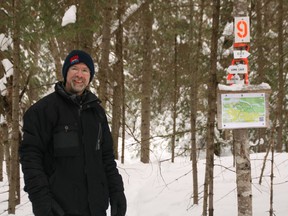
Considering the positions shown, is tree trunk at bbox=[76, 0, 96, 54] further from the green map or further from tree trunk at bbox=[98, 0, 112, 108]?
the green map

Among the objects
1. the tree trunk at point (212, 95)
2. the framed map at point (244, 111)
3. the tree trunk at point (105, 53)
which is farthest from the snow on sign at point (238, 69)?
the tree trunk at point (105, 53)

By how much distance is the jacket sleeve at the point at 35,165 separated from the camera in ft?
8.29

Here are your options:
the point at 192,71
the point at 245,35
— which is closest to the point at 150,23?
the point at 192,71

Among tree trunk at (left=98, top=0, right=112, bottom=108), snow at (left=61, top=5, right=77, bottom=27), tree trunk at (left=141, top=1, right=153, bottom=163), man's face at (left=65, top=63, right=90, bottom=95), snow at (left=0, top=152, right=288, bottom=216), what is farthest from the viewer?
tree trunk at (left=141, top=1, right=153, bottom=163)

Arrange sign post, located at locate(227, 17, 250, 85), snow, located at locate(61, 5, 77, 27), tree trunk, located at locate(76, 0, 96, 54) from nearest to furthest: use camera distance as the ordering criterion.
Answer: sign post, located at locate(227, 17, 250, 85) → snow, located at locate(61, 5, 77, 27) → tree trunk, located at locate(76, 0, 96, 54)

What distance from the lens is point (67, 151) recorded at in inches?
105

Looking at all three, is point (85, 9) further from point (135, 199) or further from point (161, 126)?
point (161, 126)

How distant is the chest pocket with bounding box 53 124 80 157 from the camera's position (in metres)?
2.66

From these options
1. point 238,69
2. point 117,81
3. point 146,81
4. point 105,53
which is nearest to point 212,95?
point 238,69

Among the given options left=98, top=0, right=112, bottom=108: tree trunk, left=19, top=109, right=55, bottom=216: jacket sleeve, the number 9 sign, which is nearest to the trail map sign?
the number 9 sign

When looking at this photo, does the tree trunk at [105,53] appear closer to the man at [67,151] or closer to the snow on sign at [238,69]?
the snow on sign at [238,69]

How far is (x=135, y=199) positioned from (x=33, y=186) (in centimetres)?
613

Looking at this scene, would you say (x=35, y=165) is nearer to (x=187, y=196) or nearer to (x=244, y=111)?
(x=244, y=111)

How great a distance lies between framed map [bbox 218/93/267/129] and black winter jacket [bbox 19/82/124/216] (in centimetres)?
181
